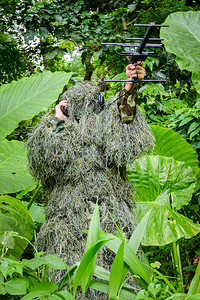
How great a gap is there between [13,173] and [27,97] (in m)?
0.82

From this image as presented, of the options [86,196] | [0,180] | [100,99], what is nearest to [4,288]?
[86,196]

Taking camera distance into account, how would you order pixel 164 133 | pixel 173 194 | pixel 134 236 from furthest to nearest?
1. pixel 164 133
2. pixel 173 194
3. pixel 134 236

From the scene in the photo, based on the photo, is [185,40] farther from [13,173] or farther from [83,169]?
[13,173]

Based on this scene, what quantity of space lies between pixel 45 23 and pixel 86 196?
180cm

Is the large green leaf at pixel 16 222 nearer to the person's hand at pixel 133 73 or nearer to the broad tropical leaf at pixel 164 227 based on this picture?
the broad tropical leaf at pixel 164 227

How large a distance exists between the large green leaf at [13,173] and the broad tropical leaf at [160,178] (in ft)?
2.58

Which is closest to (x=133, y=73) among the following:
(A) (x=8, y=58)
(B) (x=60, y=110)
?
(B) (x=60, y=110)

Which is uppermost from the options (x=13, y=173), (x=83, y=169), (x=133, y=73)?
(x=133, y=73)

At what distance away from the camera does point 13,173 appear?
73.9 inches

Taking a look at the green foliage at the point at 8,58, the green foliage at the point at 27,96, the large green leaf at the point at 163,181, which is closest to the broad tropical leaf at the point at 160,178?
the large green leaf at the point at 163,181

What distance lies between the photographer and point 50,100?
1123 mm

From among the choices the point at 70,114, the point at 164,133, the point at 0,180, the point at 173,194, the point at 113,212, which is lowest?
the point at 173,194

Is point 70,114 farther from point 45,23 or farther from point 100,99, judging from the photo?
point 45,23

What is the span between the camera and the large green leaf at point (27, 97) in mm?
1087
